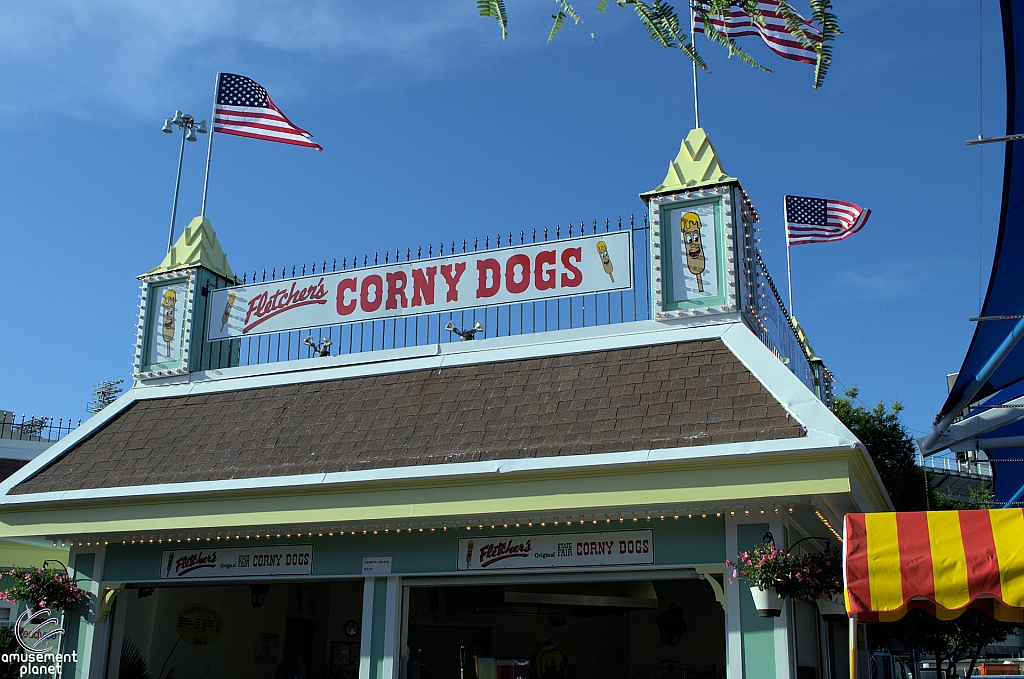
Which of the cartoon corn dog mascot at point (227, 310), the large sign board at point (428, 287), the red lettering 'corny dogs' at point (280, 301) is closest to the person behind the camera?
the large sign board at point (428, 287)

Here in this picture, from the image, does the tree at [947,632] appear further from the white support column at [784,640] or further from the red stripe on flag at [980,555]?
the red stripe on flag at [980,555]

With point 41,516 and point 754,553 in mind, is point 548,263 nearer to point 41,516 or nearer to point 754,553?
point 754,553

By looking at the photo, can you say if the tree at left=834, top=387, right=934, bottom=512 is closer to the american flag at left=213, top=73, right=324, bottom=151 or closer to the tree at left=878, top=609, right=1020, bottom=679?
the tree at left=878, top=609, right=1020, bottom=679

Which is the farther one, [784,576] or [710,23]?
[784,576]

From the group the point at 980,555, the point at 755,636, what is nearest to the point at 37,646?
the point at 755,636

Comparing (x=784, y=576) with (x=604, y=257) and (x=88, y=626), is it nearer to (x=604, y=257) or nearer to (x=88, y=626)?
(x=604, y=257)

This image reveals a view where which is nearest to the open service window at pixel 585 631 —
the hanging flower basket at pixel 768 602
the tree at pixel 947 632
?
the tree at pixel 947 632

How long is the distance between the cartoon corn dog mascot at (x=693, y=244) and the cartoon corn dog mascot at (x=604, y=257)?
99cm

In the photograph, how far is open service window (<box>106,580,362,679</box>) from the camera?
45.2 feet

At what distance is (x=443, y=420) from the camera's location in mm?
10703

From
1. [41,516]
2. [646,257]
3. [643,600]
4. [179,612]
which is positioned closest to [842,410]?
[643,600]

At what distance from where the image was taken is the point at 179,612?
49.1 feet

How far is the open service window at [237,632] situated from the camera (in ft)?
45.2

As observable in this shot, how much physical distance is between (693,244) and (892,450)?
18.6 m
